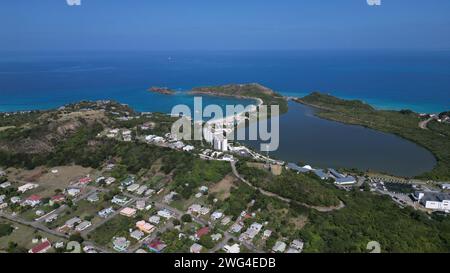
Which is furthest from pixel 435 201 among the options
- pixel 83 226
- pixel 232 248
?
pixel 83 226

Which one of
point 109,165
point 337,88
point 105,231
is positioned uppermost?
point 337,88

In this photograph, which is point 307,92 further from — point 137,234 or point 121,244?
point 121,244

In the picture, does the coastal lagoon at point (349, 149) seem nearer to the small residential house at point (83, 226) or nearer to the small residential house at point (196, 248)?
the small residential house at point (196, 248)

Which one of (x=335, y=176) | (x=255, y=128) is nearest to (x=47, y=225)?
(x=335, y=176)

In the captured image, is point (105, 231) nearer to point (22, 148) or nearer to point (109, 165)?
point (109, 165)

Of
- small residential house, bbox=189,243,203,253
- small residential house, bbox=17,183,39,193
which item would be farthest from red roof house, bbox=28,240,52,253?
small residential house, bbox=17,183,39,193

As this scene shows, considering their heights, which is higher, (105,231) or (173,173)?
(173,173)
